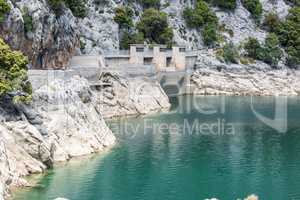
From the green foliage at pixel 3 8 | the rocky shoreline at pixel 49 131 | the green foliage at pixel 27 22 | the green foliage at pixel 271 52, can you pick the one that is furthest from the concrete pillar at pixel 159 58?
the green foliage at pixel 3 8

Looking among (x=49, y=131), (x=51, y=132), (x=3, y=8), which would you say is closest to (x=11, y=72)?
(x=49, y=131)

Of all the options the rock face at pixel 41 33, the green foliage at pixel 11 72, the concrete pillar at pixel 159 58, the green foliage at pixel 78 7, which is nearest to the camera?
the green foliage at pixel 11 72

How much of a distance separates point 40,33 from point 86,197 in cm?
3806

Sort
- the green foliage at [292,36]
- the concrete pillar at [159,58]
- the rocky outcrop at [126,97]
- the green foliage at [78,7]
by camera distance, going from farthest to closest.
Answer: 1. the green foliage at [292,36]
2. the concrete pillar at [159,58]
3. the green foliage at [78,7]
4. the rocky outcrop at [126,97]

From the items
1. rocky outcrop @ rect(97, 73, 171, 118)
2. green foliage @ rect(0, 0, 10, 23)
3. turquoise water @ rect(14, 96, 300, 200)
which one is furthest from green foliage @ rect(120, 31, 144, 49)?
green foliage @ rect(0, 0, 10, 23)

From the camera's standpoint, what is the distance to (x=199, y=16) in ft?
413

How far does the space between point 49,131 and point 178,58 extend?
57715 mm

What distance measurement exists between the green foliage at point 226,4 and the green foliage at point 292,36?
12.1 m

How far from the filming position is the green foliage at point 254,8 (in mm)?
138625

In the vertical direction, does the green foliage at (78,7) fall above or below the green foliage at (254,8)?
below

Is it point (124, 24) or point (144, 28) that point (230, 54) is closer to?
point (144, 28)

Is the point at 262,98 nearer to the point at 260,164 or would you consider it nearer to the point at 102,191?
the point at 260,164

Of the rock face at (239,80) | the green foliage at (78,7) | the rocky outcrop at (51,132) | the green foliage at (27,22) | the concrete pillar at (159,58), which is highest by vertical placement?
the green foliage at (78,7)

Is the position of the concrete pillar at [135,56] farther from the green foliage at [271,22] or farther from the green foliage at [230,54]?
the green foliage at [271,22]
